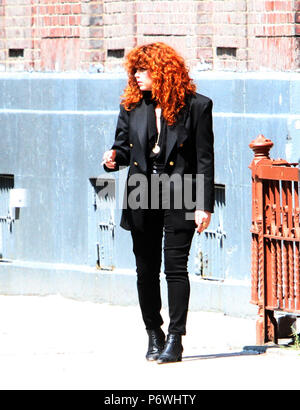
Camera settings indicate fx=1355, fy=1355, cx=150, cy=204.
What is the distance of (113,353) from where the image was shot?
8664 millimetres

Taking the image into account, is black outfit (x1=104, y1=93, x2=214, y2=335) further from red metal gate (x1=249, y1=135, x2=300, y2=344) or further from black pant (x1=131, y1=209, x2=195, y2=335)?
red metal gate (x1=249, y1=135, x2=300, y2=344)

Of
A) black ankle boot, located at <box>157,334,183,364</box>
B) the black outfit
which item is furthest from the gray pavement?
the black outfit

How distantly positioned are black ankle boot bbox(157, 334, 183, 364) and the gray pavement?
60 millimetres

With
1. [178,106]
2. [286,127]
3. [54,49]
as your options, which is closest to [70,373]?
[178,106]

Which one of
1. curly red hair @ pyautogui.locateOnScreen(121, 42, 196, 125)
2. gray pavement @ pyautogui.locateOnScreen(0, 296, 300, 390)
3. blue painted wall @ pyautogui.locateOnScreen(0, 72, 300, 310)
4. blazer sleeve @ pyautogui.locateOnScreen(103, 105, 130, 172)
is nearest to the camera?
gray pavement @ pyautogui.locateOnScreen(0, 296, 300, 390)

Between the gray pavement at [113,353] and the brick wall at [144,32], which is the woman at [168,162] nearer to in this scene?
the gray pavement at [113,353]

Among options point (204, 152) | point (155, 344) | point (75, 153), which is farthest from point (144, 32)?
point (155, 344)

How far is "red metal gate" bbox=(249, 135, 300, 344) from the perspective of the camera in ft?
27.8

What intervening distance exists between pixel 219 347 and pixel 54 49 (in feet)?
13.0

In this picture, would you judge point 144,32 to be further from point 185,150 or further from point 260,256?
point 185,150

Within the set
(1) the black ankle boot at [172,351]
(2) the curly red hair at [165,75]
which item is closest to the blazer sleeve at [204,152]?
(2) the curly red hair at [165,75]

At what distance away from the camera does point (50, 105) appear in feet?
37.8

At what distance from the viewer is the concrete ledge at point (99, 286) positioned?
10469 millimetres

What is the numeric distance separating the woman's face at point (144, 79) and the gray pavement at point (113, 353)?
1602 mm
